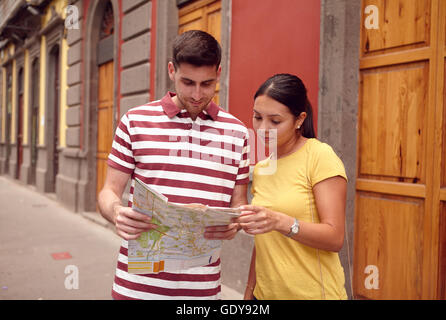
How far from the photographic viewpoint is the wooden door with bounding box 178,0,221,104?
548 centimetres

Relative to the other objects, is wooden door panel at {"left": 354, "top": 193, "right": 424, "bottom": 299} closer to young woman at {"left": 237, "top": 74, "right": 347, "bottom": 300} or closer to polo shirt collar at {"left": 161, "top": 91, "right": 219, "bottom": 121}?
young woman at {"left": 237, "top": 74, "right": 347, "bottom": 300}

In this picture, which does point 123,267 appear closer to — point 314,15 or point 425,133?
point 425,133

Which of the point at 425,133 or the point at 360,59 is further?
the point at 360,59

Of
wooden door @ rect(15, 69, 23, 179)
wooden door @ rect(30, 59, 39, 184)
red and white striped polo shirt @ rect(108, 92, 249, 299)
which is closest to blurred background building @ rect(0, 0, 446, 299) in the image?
red and white striped polo shirt @ rect(108, 92, 249, 299)

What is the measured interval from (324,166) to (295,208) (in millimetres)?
206

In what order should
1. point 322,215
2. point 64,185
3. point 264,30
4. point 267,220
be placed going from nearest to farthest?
point 267,220 < point 322,215 < point 264,30 < point 64,185

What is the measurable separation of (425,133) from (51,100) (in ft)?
38.9

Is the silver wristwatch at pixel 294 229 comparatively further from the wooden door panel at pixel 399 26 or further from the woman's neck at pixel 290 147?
the wooden door panel at pixel 399 26

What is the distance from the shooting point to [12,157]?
17.7 m

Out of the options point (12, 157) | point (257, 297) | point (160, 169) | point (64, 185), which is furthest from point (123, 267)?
point (12, 157)

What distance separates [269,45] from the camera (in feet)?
14.4

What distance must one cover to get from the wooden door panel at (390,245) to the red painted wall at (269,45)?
3.15 feet

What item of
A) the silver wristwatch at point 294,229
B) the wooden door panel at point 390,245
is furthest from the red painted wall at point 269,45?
the silver wristwatch at point 294,229

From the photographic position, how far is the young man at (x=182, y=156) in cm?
177
